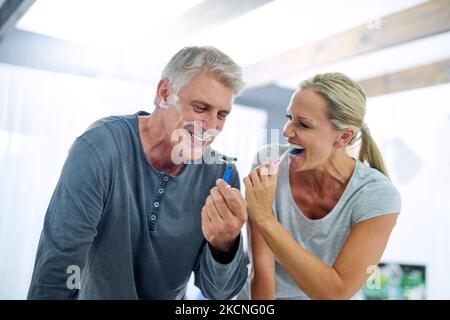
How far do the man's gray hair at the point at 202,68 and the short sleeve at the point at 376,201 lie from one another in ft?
1.00

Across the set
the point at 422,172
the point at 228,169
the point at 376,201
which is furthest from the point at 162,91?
the point at 422,172

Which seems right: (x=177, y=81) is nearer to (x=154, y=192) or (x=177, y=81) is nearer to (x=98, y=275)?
(x=154, y=192)

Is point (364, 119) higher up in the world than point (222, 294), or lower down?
higher up

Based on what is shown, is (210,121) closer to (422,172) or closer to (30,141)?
(30,141)

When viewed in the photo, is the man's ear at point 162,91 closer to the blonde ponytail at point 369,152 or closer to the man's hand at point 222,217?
the man's hand at point 222,217

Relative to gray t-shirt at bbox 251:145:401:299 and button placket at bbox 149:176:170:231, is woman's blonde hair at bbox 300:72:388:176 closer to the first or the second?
gray t-shirt at bbox 251:145:401:299

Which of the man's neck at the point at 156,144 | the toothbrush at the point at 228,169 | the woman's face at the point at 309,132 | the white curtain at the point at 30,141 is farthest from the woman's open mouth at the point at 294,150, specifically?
the white curtain at the point at 30,141

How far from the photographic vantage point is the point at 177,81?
2.75ft

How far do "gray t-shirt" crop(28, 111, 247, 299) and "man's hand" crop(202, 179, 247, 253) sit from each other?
0.02 meters

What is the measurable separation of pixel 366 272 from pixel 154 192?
426mm

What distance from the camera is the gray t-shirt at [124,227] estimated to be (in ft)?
2.52

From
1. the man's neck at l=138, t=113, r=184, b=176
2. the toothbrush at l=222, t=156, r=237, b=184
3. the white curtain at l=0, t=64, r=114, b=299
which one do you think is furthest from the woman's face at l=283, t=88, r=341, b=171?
the white curtain at l=0, t=64, r=114, b=299

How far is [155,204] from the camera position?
2.68ft

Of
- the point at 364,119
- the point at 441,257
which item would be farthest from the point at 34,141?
the point at 441,257
